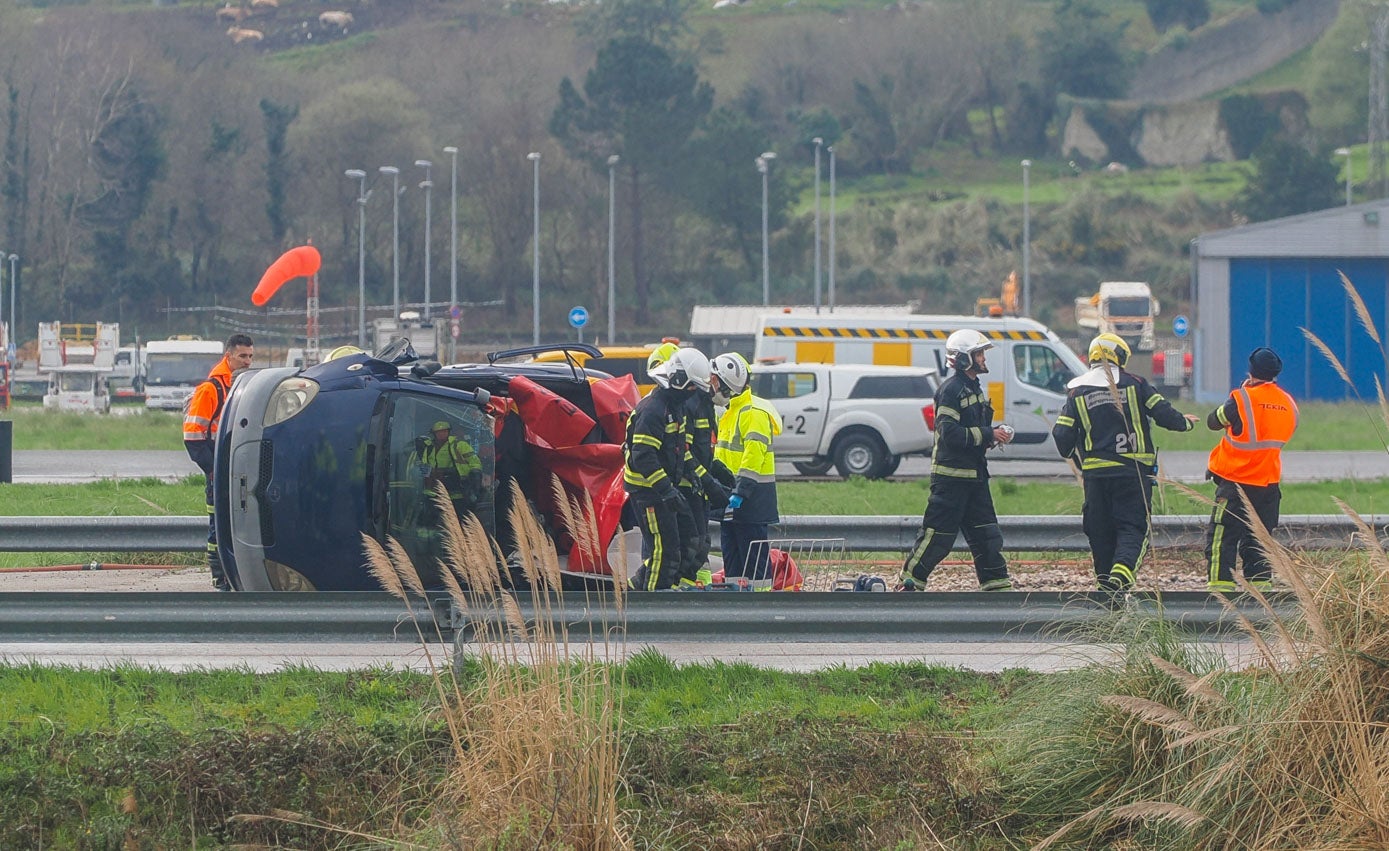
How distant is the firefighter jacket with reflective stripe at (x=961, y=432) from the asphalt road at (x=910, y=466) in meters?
9.81

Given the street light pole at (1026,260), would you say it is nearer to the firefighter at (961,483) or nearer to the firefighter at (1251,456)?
the firefighter at (1251,456)

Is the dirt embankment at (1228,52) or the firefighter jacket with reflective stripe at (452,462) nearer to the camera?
the firefighter jacket with reflective stripe at (452,462)

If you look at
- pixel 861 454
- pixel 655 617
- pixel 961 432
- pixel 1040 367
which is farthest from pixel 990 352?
pixel 655 617

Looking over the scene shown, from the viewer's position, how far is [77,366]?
144ft

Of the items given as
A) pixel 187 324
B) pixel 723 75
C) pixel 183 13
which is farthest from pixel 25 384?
pixel 183 13

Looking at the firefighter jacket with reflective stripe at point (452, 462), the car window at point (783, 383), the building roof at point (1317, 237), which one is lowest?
the firefighter jacket with reflective stripe at point (452, 462)

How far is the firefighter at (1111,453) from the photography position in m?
9.45

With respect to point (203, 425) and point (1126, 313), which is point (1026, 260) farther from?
point (203, 425)

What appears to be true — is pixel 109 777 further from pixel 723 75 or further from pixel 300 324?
pixel 723 75

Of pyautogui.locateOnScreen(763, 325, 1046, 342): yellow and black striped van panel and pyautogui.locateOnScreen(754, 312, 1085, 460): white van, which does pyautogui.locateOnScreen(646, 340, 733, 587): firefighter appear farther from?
pyautogui.locateOnScreen(763, 325, 1046, 342): yellow and black striped van panel

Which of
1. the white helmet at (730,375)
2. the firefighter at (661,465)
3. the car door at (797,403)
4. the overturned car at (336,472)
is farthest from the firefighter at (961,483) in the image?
the car door at (797,403)

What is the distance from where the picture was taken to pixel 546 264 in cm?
7144

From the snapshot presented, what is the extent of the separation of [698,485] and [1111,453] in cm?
246

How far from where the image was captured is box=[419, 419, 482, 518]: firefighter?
29.6 feet
